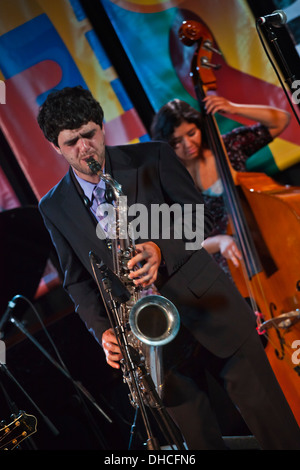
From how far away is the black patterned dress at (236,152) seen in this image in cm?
296

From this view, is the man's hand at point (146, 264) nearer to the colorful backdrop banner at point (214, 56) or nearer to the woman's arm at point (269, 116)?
the woman's arm at point (269, 116)

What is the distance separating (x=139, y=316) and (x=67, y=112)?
875 millimetres

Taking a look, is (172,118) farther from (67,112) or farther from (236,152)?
(67,112)

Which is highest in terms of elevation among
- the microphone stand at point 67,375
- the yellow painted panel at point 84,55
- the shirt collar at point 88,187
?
the yellow painted panel at point 84,55

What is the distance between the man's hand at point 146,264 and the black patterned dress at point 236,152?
1.25m

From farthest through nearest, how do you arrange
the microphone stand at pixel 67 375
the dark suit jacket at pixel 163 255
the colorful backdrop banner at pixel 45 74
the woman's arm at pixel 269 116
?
the colorful backdrop banner at pixel 45 74, the woman's arm at pixel 269 116, the microphone stand at pixel 67 375, the dark suit jacket at pixel 163 255

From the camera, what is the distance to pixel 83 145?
1.92m

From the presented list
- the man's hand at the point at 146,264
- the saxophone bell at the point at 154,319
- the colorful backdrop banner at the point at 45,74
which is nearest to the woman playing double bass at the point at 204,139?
the colorful backdrop banner at the point at 45,74

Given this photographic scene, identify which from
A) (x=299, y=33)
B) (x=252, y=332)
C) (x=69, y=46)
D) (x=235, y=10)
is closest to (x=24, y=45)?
(x=69, y=46)

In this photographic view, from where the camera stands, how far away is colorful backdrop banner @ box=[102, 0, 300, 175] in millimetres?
3113

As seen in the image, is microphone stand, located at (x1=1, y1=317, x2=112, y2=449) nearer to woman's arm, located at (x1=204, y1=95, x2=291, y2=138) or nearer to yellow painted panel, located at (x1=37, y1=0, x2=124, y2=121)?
yellow painted panel, located at (x1=37, y1=0, x2=124, y2=121)

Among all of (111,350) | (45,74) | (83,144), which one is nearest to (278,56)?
(83,144)

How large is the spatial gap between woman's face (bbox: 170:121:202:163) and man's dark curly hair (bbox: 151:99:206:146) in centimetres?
2

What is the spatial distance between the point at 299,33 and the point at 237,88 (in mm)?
494
